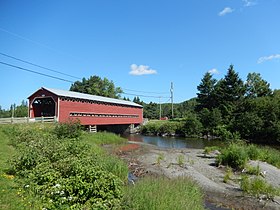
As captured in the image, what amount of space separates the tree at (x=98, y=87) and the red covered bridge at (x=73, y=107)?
27.1m

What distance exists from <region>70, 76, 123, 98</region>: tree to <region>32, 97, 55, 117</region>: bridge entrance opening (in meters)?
33.7

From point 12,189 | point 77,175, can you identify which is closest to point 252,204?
point 77,175

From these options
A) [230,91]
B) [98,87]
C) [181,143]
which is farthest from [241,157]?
[98,87]

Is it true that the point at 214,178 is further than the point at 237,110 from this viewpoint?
No

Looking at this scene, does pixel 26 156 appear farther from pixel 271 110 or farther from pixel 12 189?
pixel 271 110

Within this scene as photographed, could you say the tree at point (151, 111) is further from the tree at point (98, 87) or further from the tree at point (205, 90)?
the tree at point (205, 90)

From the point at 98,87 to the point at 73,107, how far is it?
131 ft

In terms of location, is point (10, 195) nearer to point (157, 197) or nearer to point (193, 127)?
point (157, 197)

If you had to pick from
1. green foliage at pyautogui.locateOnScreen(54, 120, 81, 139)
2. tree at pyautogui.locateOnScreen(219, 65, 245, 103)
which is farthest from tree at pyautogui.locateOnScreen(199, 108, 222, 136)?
green foliage at pyautogui.locateOnScreen(54, 120, 81, 139)

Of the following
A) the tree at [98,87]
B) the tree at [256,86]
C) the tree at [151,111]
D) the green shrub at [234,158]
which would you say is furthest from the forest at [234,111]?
the tree at [151,111]

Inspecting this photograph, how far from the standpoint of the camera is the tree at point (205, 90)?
166 feet

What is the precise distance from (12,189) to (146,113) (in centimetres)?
7424

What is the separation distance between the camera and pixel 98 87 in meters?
69.9

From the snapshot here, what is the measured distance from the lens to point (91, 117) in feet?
112
